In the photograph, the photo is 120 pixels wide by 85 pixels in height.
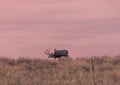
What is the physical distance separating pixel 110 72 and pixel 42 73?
127 inches

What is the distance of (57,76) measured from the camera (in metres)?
16.1

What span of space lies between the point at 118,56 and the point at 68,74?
17.1 feet

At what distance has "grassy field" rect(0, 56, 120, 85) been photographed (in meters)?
15.0

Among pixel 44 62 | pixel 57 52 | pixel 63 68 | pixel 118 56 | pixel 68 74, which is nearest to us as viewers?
pixel 68 74

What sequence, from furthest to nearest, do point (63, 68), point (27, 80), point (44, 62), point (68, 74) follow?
point (44, 62) → point (63, 68) → point (68, 74) → point (27, 80)

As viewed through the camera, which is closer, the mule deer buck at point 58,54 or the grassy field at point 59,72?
the grassy field at point 59,72

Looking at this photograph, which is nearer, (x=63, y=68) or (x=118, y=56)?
(x=63, y=68)

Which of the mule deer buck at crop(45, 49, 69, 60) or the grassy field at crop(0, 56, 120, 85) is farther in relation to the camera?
the mule deer buck at crop(45, 49, 69, 60)

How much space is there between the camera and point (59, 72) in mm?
16656

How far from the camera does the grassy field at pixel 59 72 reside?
15.0 m

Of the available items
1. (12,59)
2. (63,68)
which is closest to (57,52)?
(12,59)

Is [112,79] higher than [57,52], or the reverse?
[57,52]

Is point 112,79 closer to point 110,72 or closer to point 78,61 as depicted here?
point 110,72

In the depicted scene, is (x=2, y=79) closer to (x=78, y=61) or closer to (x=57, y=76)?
(x=57, y=76)
